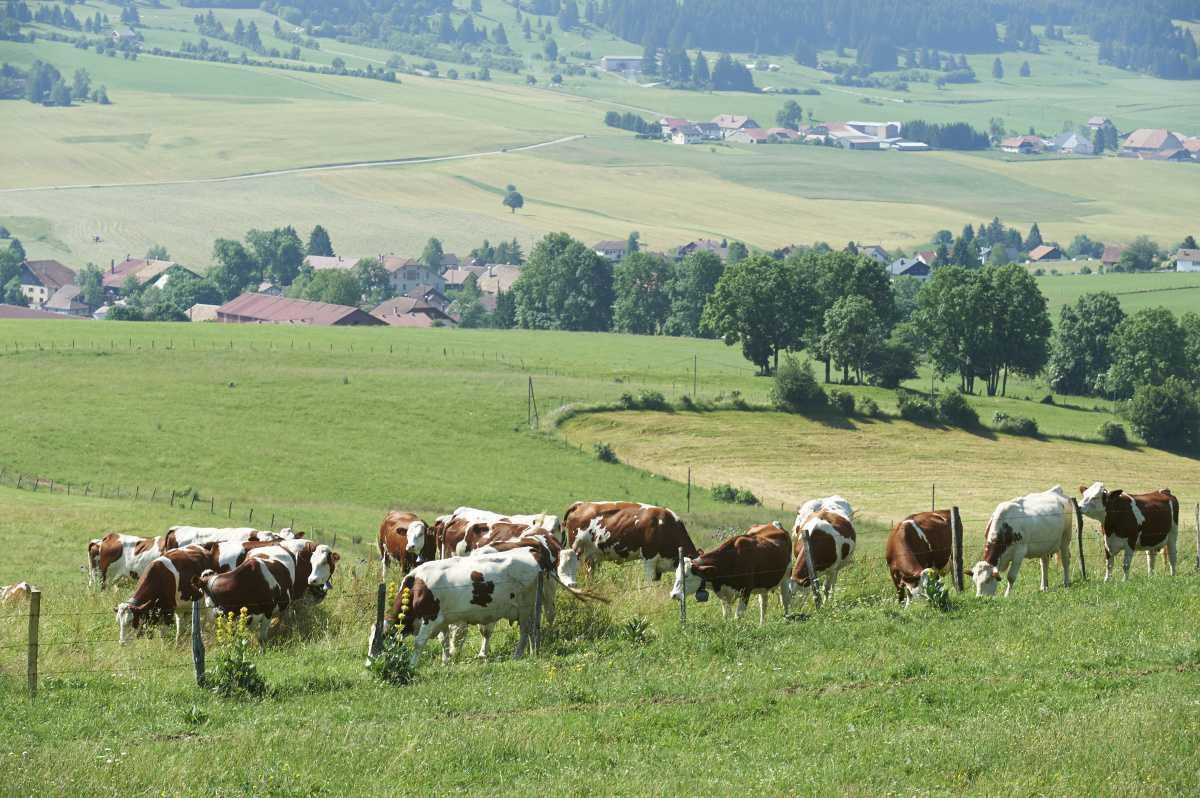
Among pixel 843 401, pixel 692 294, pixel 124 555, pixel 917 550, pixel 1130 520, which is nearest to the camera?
pixel 917 550

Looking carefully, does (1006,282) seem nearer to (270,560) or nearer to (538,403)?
(538,403)

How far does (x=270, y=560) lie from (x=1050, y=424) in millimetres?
72182

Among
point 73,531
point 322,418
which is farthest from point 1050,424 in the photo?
point 73,531

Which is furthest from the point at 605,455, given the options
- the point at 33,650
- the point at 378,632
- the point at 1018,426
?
the point at 33,650

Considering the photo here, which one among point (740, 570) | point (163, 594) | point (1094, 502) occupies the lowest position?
point (163, 594)

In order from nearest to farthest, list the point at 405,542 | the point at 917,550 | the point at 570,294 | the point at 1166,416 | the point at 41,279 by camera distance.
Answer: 1. the point at 917,550
2. the point at 405,542
3. the point at 1166,416
4. the point at 570,294
5. the point at 41,279

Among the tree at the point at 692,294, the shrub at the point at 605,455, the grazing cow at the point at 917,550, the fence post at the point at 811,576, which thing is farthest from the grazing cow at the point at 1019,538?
the tree at the point at 692,294

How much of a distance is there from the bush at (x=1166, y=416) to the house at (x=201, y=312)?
103 m

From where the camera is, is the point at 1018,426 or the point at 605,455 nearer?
the point at 605,455

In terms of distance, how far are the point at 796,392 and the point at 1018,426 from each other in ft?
41.3

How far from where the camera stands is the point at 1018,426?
8388cm

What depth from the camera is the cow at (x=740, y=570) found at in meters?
24.5

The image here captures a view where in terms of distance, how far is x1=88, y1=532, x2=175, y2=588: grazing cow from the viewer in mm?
32250

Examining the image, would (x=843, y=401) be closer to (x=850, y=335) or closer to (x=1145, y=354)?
(x=850, y=335)
